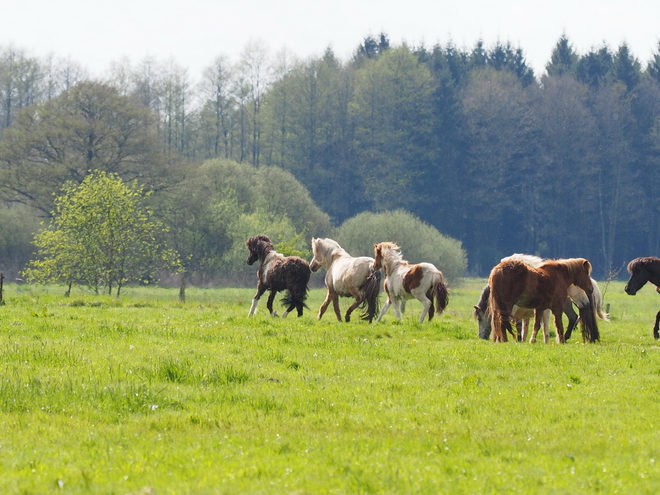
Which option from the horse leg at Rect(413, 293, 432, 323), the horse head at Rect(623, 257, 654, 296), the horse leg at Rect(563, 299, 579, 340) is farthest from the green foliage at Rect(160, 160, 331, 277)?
the horse leg at Rect(563, 299, 579, 340)

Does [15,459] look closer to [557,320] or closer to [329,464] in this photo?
[329,464]

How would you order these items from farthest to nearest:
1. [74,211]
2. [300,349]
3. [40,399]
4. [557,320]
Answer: [74,211], [557,320], [300,349], [40,399]

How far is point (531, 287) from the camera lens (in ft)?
59.9

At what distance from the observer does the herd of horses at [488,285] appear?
60.3 feet

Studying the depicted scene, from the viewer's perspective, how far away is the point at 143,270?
4772 centimetres

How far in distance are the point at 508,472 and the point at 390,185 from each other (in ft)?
285

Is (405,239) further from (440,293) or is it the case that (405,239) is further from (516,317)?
(516,317)

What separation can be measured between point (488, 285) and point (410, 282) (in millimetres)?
2880

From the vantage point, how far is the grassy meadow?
8.09 meters

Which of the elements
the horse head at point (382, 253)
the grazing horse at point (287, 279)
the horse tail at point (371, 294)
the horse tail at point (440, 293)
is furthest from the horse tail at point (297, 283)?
A: the horse tail at point (440, 293)

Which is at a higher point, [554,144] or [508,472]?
[554,144]

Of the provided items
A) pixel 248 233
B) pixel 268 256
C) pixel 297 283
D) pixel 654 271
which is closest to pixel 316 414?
pixel 654 271

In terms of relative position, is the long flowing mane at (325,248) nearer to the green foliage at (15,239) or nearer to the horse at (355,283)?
the horse at (355,283)

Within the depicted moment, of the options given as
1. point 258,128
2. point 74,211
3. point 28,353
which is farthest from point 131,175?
point 28,353
